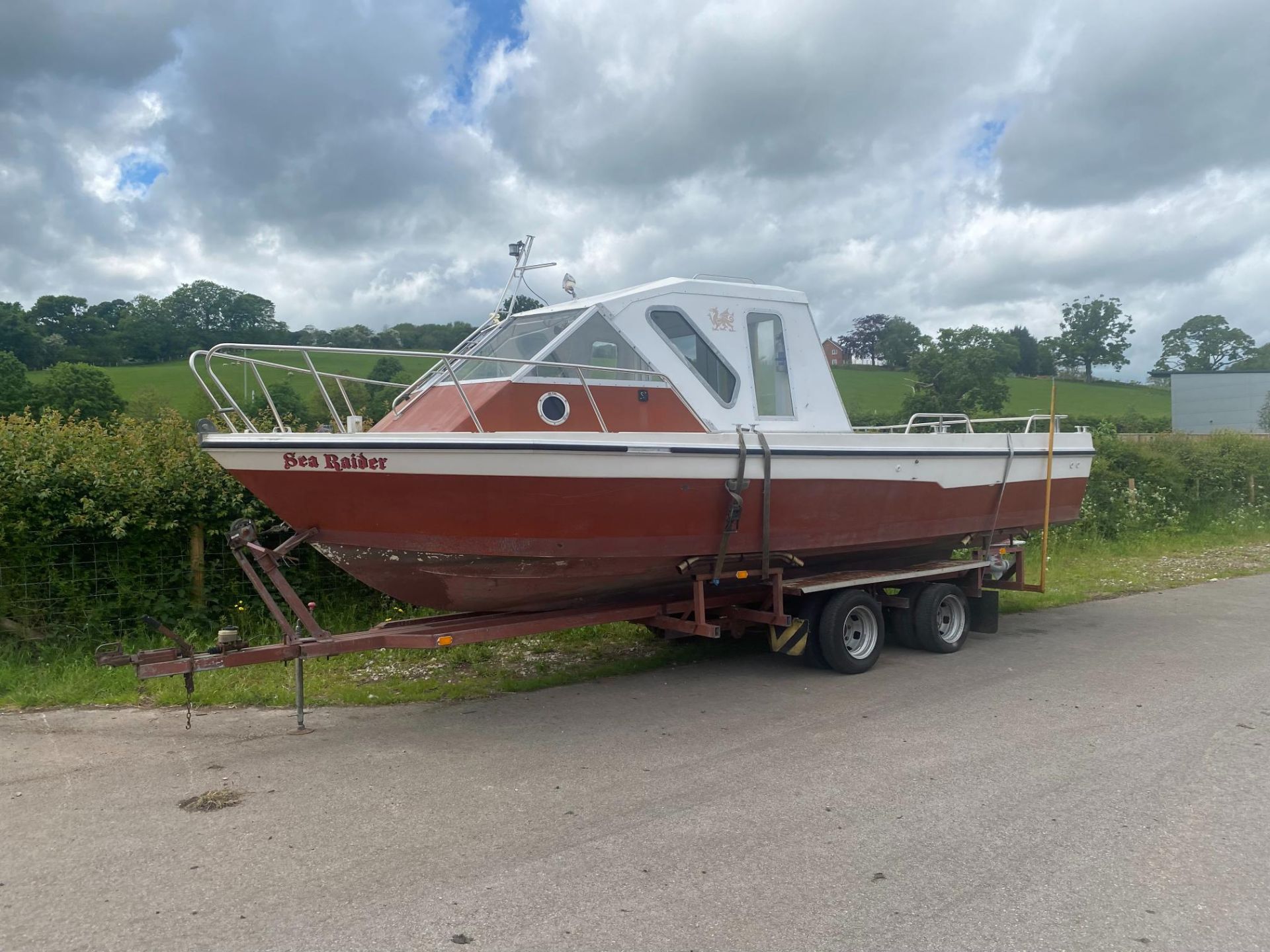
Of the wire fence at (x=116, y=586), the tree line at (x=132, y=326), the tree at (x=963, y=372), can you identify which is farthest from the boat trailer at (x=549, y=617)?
the tree at (x=963, y=372)

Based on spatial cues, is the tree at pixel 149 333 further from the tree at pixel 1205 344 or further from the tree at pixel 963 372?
the tree at pixel 1205 344

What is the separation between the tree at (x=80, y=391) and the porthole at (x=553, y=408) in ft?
76.6

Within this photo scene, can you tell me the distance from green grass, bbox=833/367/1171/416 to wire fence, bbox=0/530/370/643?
17.8 ft

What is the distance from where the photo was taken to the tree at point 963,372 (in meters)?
25.7

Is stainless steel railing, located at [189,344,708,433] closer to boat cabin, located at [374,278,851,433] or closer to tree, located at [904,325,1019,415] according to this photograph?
boat cabin, located at [374,278,851,433]

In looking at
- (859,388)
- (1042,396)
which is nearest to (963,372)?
(859,388)

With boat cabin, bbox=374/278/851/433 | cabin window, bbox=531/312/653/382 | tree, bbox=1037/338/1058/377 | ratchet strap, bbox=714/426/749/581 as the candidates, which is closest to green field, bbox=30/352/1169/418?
boat cabin, bbox=374/278/851/433

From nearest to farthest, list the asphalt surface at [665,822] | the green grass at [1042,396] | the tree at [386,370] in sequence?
the asphalt surface at [665,822]
the tree at [386,370]
the green grass at [1042,396]

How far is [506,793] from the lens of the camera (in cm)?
451

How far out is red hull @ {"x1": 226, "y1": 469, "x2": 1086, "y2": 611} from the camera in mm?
5410

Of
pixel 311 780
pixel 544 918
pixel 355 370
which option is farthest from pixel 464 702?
pixel 544 918

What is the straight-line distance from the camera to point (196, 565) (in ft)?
24.9

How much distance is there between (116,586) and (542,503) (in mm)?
4104

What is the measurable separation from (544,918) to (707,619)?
13.3 feet
